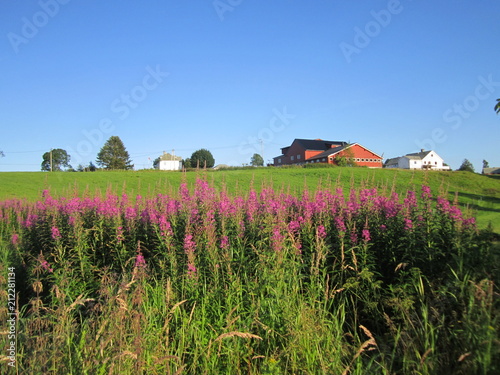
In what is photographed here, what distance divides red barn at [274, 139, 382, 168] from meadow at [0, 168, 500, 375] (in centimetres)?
5695

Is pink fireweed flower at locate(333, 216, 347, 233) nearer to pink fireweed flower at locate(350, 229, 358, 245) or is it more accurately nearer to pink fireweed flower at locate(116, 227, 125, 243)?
pink fireweed flower at locate(350, 229, 358, 245)

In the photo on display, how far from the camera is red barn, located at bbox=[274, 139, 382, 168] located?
6438 cm

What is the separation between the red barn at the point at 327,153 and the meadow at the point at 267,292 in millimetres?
56954

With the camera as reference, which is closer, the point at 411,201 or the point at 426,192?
the point at 426,192

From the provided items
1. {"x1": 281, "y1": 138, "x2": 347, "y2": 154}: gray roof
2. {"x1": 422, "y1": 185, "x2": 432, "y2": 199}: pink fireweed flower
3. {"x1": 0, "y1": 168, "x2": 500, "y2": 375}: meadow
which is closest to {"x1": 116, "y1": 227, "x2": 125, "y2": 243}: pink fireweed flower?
{"x1": 0, "y1": 168, "x2": 500, "y2": 375}: meadow

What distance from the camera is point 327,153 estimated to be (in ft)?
229

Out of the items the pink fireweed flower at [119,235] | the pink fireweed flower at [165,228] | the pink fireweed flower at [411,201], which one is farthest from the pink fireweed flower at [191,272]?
the pink fireweed flower at [411,201]

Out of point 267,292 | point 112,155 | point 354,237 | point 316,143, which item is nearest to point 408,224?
point 354,237

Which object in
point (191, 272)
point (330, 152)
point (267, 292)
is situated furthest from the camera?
point (330, 152)

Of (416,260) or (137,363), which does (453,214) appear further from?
(137,363)

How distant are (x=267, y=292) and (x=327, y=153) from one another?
6835 centimetres

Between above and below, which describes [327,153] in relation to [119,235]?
above

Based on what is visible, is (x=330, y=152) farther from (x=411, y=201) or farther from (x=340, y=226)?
(x=340, y=226)

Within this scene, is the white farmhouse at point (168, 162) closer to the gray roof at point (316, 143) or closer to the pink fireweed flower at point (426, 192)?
the gray roof at point (316, 143)
